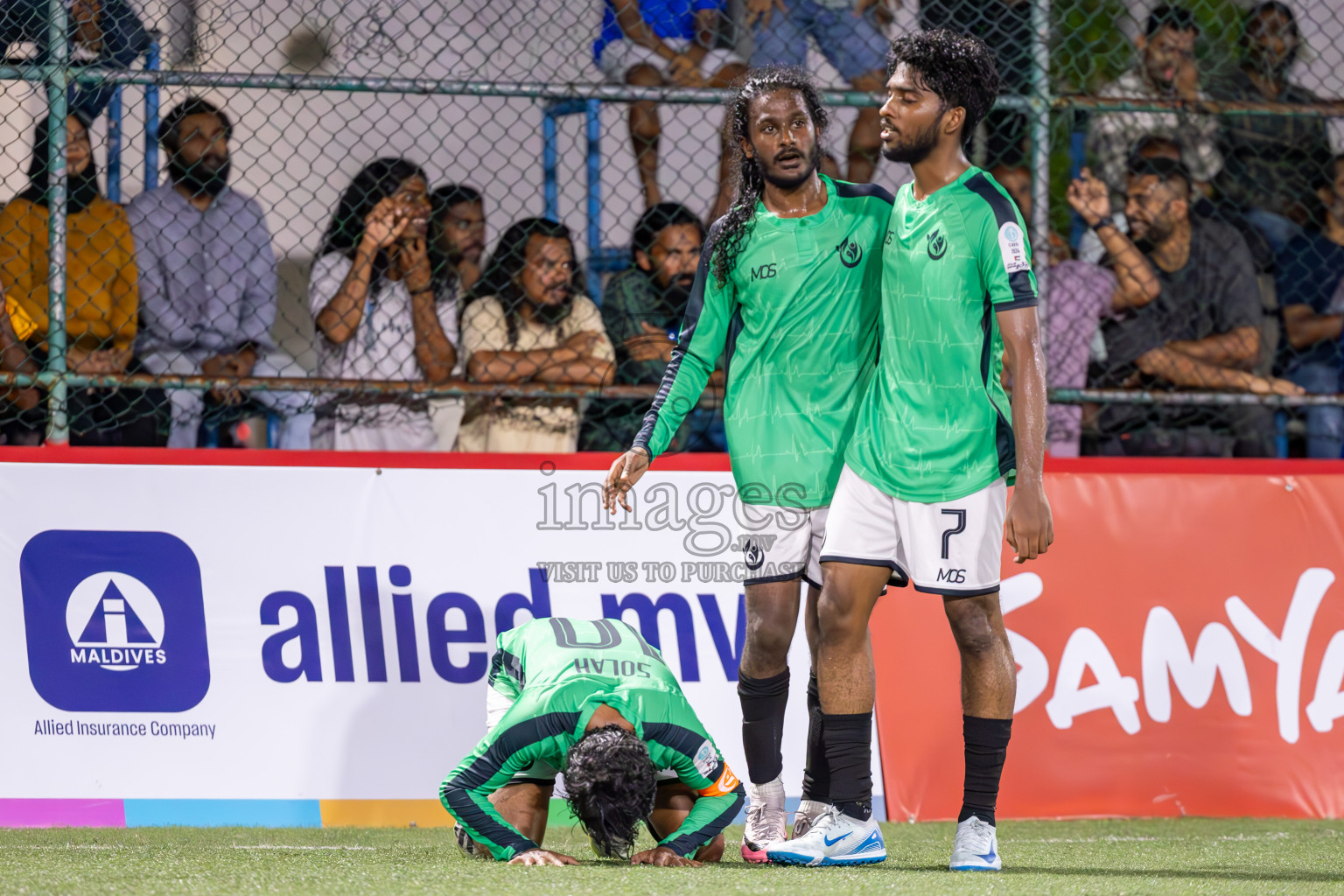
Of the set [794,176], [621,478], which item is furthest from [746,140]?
[621,478]

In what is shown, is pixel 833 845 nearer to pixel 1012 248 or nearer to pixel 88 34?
pixel 1012 248

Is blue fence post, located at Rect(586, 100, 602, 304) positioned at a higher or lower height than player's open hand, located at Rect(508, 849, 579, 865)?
higher

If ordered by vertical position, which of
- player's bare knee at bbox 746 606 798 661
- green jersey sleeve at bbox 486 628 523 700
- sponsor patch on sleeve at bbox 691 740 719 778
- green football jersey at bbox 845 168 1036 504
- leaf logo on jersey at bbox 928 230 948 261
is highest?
leaf logo on jersey at bbox 928 230 948 261

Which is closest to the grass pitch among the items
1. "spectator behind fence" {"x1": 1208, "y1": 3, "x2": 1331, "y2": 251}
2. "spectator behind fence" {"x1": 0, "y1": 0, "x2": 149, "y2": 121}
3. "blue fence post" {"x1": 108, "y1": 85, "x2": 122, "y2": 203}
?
"blue fence post" {"x1": 108, "y1": 85, "x2": 122, "y2": 203}

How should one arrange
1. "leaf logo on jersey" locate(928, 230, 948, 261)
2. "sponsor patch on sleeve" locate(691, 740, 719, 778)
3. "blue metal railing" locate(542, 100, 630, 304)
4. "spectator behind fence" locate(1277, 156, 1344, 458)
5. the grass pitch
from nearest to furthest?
the grass pitch
"leaf logo on jersey" locate(928, 230, 948, 261)
"sponsor patch on sleeve" locate(691, 740, 719, 778)
"blue metal railing" locate(542, 100, 630, 304)
"spectator behind fence" locate(1277, 156, 1344, 458)

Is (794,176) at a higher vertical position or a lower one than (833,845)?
higher

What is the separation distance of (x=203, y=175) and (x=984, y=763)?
398 cm

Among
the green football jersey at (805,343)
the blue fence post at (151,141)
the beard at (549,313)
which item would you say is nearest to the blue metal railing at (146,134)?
the blue fence post at (151,141)

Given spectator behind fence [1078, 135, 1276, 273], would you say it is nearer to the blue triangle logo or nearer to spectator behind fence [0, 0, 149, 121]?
spectator behind fence [0, 0, 149, 121]

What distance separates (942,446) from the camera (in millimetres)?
3510

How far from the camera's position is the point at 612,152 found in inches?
254

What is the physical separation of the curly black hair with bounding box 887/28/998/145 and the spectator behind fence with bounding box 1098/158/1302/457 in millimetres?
2317

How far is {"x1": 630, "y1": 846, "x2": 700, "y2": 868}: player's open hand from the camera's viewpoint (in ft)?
11.5

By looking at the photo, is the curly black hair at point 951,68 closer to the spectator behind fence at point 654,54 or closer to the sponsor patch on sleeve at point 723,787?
the sponsor patch on sleeve at point 723,787
